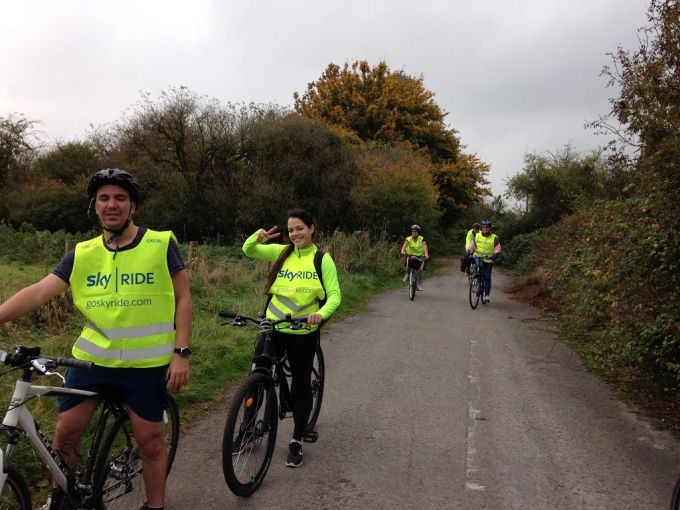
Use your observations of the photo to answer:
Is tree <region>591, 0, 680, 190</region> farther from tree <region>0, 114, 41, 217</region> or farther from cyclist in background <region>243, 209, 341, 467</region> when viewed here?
tree <region>0, 114, 41, 217</region>

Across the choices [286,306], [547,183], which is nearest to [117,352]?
[286,306]

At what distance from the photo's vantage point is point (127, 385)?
2.57 meters

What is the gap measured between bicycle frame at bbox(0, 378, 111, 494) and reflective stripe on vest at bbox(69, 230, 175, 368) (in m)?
0.24

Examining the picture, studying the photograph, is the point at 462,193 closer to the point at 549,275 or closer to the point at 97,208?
the point at 549,275

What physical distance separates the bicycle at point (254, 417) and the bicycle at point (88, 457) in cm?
41

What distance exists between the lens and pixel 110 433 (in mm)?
2680

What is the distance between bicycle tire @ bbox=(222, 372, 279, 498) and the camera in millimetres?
3180

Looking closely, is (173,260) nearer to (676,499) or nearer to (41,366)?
(41,366)

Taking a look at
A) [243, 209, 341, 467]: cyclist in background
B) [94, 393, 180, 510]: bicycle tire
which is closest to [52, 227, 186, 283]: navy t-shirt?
[94, 393, 180, 510]: bicycle tire

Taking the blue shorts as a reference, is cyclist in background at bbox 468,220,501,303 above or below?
above

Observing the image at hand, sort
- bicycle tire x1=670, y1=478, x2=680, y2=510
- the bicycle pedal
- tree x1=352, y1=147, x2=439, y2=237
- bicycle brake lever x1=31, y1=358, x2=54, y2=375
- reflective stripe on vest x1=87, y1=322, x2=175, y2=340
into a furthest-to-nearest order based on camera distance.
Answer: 1. tree x1=352, y1=147, x2=439, y2=237
2. the bicycle pedal
3. bicycle tire x1=670, y1=478, x2=680, y2=510
4. reflective stripe on vest x1=87, y1=322, x2=175, y2=340
5. bicycle brake lever x1=31, y1=358, x2=54, y2=375

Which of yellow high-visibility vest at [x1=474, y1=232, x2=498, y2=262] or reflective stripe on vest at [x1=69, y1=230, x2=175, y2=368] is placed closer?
reflective stripe on vest at [x1=69, y1=230, x2=175, y2=368]

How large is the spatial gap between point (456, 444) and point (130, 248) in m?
3.18

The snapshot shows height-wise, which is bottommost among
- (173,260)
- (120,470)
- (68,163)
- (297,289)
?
(120,470)
